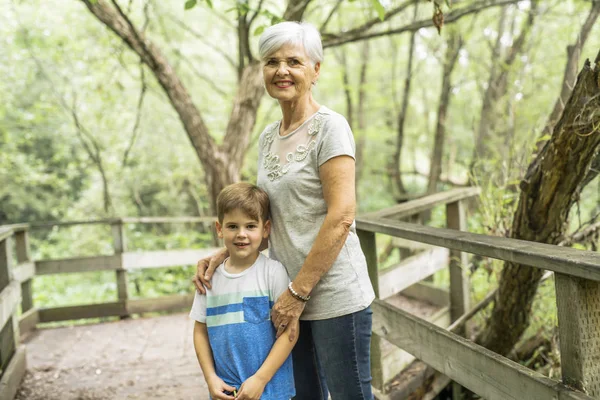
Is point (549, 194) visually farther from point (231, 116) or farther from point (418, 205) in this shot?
point (231, 116)

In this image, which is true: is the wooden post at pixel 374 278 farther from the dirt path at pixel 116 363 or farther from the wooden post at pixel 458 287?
the dirt path at pixel 116 363

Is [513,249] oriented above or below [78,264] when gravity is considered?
above

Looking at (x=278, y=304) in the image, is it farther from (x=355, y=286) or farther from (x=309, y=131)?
(x=309, y=131)

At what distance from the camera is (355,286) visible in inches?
61.2

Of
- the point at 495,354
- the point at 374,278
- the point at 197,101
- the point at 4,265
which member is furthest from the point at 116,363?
the point at 197,101

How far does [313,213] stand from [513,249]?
0.63 m

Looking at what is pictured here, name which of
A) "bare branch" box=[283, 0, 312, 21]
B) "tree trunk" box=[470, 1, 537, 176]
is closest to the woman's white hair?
"bare branch" box=[283, 0, 312, 21]

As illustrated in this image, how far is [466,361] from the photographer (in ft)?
5.96

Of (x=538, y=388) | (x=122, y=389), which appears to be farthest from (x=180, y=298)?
(x=538, y=388)

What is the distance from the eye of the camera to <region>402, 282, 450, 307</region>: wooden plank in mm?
4480

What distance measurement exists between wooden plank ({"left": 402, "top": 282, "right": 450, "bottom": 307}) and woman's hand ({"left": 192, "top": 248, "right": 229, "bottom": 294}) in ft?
10.3

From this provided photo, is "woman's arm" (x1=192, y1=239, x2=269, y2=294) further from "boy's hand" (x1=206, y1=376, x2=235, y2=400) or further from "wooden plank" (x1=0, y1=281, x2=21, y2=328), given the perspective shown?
"wooden plank" (x1=0, y1=281, x2=21, y2=328)

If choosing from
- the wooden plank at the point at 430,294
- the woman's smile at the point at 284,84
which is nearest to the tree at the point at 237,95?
the wooden plank at the point at 430,294

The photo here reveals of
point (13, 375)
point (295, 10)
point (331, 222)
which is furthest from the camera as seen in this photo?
point (295, 10)
